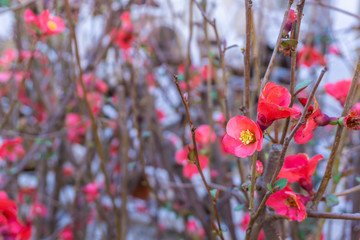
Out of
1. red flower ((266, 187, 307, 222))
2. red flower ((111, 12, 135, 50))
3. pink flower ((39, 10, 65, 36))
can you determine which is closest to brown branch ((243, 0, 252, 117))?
red flower ((266, 187, 307, 222))

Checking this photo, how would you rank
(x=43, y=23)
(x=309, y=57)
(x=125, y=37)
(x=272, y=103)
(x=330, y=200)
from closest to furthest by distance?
(x=272, y=103) → (x=330, y=200) → (x=43, y=23) → (x=125, y=37) → (x=309, y=57)

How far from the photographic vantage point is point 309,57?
1.50 metres

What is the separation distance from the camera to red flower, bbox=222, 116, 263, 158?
38 cm

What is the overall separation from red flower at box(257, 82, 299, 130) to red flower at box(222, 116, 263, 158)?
17 millimetres

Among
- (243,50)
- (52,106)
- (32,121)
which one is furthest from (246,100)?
(32,121)

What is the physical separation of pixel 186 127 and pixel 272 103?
1.07m

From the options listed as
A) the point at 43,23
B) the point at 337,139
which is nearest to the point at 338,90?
the point at 337,139

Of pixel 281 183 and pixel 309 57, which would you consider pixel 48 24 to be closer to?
pixel 281 183

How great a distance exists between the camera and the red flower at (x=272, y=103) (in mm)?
353

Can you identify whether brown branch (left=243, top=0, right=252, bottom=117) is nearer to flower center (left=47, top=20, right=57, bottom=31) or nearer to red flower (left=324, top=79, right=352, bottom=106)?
red flower (left=324, top=79, right=352, bottom=106)

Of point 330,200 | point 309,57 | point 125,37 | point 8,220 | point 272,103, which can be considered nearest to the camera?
point 272,103

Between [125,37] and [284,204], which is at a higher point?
[125,37]

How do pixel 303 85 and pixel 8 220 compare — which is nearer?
pixel 303 85

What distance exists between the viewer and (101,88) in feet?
5.29
